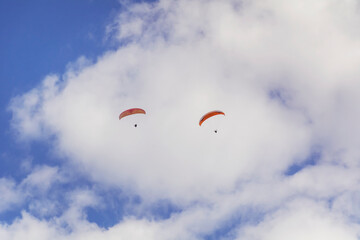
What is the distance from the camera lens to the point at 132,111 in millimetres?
72125

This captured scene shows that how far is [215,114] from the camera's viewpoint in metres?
70.5

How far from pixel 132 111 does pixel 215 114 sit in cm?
1881
